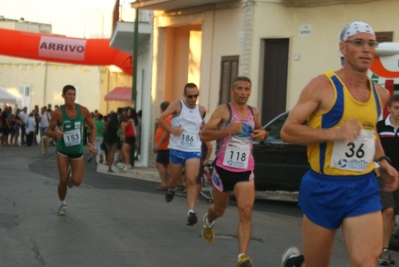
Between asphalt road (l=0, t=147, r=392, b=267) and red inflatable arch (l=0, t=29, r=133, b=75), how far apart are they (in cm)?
1659

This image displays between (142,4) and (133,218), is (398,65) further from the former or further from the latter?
(142,4)

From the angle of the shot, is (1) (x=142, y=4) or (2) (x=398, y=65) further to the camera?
(1) (x=142, y=4)

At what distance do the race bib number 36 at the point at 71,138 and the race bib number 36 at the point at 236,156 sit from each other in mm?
3698

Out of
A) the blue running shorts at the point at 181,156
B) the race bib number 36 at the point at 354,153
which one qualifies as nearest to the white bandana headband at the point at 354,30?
the race bib number 36 at the point at 354,153

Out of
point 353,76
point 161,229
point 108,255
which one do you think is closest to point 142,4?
point 161,229

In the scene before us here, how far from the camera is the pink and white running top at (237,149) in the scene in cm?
870

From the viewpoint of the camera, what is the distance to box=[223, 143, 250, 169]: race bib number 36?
28.5 ft

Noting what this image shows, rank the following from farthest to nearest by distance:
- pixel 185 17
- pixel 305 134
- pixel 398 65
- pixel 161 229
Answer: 1. pixel 185 17
2. pixel 398 65
3. pixel 161 229
4. pixel 305 134

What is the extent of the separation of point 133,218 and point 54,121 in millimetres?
1786

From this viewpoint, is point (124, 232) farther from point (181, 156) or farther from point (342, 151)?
point (342, 151)

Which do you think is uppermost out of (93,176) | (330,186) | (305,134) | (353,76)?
(353,76)

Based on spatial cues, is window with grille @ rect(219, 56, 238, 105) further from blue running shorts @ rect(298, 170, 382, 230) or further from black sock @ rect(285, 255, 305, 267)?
blue running shorts @ rect(298, 170, 382, 230)

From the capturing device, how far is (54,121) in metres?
12.0

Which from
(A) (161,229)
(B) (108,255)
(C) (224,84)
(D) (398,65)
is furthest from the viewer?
(C) (224,84)
